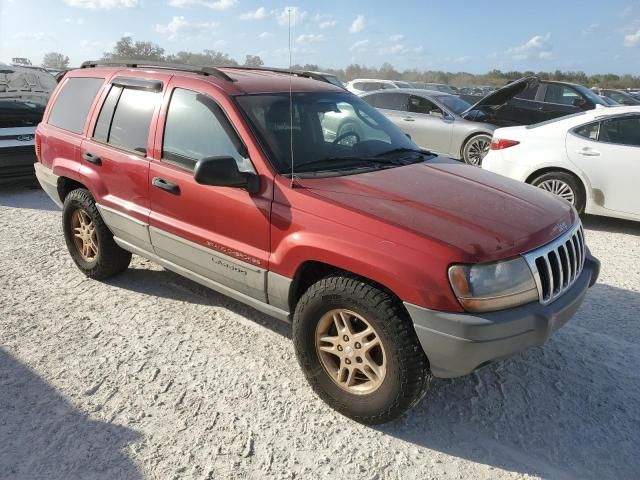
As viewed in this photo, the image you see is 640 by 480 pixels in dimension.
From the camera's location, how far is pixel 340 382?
293 cm

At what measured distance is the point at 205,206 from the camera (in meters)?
3.33

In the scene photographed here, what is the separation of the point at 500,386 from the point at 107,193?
10.5 ft

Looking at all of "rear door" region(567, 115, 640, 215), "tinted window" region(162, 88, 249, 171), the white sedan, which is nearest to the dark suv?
the white sedan

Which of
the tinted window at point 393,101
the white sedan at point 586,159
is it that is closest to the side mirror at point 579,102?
the tinted window at point 393,101

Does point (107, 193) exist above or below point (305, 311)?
above

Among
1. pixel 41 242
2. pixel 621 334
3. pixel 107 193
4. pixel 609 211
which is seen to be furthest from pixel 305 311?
pixel 609 211

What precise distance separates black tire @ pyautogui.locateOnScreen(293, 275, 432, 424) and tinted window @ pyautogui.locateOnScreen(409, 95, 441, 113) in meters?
8.78

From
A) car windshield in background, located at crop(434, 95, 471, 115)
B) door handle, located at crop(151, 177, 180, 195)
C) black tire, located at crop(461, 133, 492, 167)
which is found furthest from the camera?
car windshield in background, located at crop(434, 95, 471, 115)

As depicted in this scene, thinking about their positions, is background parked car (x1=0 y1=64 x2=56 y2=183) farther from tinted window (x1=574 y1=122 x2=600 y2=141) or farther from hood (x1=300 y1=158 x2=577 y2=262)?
tinted window (x1=574 y1=122 x2=600 y2=141)

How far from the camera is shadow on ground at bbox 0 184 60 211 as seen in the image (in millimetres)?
6979

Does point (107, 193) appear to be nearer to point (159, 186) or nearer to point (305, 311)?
point (159, 186)

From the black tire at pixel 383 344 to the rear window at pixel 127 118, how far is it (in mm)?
1808

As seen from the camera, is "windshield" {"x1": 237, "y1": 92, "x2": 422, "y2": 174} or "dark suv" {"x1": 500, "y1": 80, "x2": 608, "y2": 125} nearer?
"windshield" {"x1": 237, "y1": 92, "x2": 422, "y2": 174}

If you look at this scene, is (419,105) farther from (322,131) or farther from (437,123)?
(322,131)
